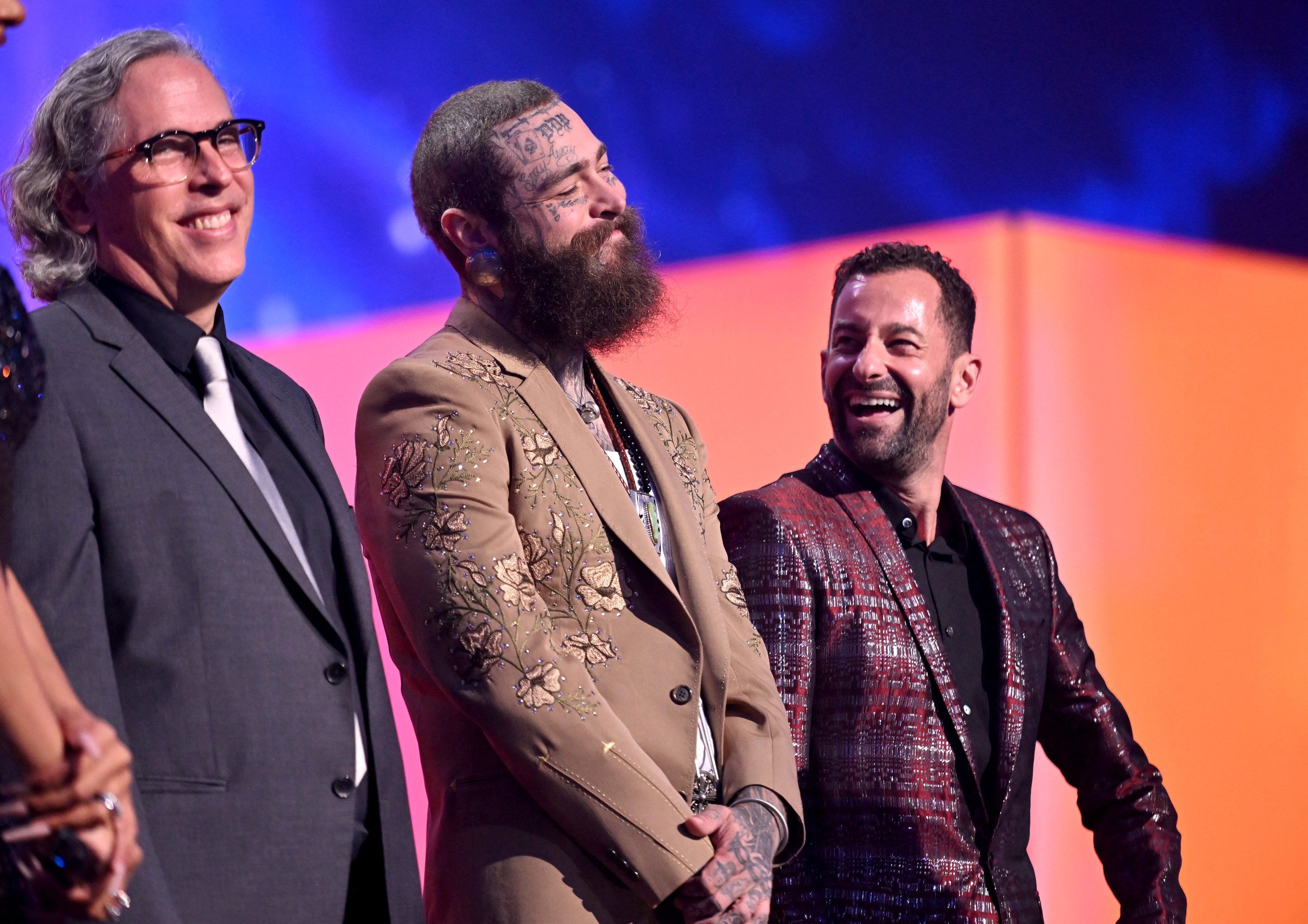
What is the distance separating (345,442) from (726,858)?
2714mm

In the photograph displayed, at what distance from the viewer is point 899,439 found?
2740 millimetres

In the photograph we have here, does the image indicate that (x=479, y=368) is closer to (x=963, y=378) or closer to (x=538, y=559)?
(x=538, y=559)

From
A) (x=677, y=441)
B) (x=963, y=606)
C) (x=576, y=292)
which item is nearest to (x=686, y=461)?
(x=677, y=441)

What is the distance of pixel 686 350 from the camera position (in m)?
4.03

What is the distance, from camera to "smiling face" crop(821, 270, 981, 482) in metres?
2.74

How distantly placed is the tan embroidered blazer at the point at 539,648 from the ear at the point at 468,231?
0.16 m

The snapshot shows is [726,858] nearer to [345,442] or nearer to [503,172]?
[503,172]

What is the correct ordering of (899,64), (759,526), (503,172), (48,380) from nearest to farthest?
(48,380) < (503,172) < (759,526) < (899,64)

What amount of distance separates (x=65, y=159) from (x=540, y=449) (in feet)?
2.38

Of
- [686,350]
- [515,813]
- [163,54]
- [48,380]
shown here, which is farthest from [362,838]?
[686,350]

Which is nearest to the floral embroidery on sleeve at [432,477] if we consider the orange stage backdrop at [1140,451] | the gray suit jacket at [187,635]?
the gray suit jacket at [187,635]

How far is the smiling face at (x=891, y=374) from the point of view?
8.98ft

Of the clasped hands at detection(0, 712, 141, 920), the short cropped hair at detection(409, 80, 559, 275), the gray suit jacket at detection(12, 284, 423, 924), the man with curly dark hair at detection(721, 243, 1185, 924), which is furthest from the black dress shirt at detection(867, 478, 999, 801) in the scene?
the clasped hands at detection(0, 712, 141, 920)

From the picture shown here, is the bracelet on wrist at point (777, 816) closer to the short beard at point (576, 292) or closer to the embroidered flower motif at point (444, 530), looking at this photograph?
the embroidered flower motif at point (444, 530)
